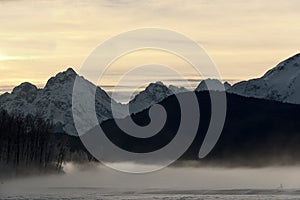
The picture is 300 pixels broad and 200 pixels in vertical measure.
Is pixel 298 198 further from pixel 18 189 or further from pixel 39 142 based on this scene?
pixel 39 142

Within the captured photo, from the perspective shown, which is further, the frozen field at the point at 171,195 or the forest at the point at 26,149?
the forest at the point at 26,149

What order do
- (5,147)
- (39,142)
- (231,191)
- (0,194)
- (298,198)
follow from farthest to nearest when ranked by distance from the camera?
1. (39,142)
2. (5,147)
3. (231,191)
4. (0,194)
5. (298,198)

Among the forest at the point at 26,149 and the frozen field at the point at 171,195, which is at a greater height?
the forest at the point at 26,149

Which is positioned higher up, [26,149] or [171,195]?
[26,149]

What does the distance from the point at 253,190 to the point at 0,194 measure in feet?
121

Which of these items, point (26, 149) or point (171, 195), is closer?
point (171, 195)

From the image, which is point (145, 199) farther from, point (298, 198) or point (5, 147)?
point (5, 147)

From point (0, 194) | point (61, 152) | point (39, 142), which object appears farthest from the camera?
point (61, 152)

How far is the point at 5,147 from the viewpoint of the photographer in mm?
157625

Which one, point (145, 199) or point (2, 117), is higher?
point (2, 117)

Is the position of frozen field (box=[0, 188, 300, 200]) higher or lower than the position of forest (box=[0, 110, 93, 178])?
lower

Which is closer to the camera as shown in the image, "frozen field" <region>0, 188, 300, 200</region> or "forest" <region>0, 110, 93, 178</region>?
"frozen field" <region>0, 188, 300, 200</region>

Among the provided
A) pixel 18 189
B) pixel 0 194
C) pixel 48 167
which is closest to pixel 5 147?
pixel 48 167

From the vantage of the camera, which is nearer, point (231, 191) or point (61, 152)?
point (231, 191)
